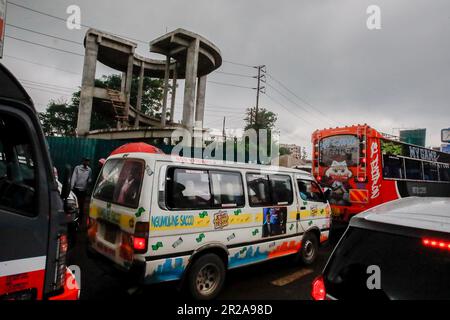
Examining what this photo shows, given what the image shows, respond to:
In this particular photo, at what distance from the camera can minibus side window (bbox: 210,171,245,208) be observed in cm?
443

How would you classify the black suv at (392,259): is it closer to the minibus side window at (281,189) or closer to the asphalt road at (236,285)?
the asphalt road at (236,285)

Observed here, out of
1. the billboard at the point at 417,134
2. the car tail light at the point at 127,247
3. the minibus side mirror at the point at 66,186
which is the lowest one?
the car tail light at the point at 127,247

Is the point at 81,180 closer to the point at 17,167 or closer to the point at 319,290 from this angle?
the point at 17,167

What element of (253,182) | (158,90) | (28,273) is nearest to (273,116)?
(158,90)

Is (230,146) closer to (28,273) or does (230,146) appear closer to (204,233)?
(204,233)

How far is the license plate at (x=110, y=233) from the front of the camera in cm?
407

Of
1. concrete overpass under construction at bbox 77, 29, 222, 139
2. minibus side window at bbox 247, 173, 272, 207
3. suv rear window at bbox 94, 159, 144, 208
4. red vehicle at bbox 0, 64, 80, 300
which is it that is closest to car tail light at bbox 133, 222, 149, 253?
suv rear window at bbox 94, 159, 144, 208


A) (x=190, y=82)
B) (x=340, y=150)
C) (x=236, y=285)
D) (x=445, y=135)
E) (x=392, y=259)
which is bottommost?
(x=236, y=285)

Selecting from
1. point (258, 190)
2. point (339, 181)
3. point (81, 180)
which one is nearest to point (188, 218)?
point (258, 190)

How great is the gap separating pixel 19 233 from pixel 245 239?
3.32 metres

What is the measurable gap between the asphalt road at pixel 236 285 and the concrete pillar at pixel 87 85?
1644cm

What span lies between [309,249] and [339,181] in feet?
14.2

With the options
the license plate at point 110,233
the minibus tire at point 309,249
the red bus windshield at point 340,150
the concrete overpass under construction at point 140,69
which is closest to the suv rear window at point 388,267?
the license plate at point 110,233

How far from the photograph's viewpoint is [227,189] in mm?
4590
